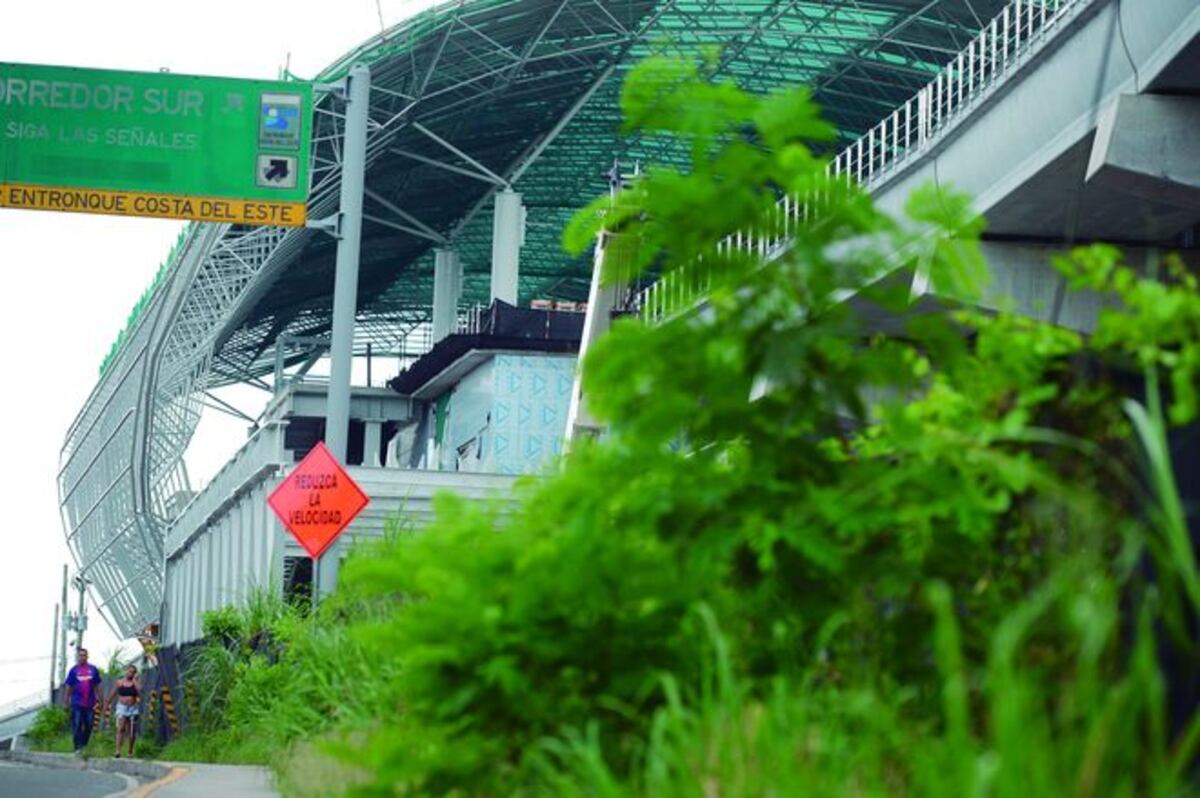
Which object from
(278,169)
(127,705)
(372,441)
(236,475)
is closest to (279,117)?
(278,169)

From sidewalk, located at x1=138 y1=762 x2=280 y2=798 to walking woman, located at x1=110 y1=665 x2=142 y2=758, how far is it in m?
6.16

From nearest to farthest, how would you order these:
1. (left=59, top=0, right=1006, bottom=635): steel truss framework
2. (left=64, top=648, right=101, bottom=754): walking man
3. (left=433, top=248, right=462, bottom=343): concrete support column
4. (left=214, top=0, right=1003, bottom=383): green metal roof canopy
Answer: (left=64, top=648, right=101, bottom=754): walking man
(left=214, top=0, right=1003, bottom=383): green metal roof canopy
(left=59, top=0, right=1006, bottom=635): steel truss framework
(left=433, top=248, right=462, bottom=343): concrete support column

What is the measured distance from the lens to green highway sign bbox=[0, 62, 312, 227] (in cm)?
2878

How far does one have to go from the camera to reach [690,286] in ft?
23.3

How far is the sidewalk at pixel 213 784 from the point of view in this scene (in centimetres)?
1792

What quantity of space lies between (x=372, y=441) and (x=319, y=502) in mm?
51430

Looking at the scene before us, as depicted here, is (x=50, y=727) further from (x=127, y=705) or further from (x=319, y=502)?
(x=319, y=502)

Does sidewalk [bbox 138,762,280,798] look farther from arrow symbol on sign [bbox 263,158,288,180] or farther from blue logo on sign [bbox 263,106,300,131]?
blue logo on sign [bbox 263,106,300,131]

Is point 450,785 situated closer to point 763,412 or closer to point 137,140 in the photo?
point 763,412

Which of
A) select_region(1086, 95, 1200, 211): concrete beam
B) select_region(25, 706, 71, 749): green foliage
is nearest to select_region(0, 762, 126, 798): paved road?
select_region(1086, 95, 1200, 211): concrete beam

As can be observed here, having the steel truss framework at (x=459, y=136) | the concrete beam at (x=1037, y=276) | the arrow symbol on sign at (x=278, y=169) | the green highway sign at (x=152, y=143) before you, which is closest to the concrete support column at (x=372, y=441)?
the steel truss framework at (x=459, y=136)

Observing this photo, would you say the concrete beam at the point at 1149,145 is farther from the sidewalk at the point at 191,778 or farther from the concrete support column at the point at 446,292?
the concrete support column at the point at 446,292

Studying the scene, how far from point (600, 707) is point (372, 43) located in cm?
5165

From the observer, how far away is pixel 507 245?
228ft
